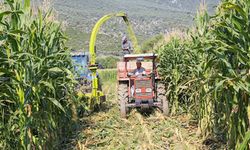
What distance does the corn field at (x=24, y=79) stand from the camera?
4.62m

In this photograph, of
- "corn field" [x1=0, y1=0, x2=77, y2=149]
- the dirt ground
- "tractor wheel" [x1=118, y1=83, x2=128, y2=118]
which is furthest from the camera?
"tractor wheel" [x1=118, y1=83, x2=128, y2=118]

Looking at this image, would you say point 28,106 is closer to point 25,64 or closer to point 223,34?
point 25,64

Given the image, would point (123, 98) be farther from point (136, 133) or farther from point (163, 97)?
point (136, 133)

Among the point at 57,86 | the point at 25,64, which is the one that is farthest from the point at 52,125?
the point at 25,64

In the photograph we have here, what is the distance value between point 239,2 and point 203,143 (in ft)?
9.24

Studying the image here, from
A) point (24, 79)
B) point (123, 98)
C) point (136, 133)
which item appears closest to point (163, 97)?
point (123, 98)

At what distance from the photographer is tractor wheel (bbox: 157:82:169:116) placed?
9.17 meters

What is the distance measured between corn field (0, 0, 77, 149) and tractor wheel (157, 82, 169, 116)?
3.94 metres

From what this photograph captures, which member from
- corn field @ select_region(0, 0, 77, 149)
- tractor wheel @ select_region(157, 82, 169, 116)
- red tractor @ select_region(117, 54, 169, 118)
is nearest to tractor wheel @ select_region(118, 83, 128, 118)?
red tractor @ select_region(117, 54, 169, 118)

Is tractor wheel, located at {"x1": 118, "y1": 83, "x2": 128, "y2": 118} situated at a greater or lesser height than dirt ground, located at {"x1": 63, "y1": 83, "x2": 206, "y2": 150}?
greater

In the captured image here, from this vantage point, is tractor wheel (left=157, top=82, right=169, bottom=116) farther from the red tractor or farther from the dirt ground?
the dirt ground

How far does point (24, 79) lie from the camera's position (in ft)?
15.9

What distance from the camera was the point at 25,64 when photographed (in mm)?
4859

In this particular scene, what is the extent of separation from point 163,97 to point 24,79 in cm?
495
